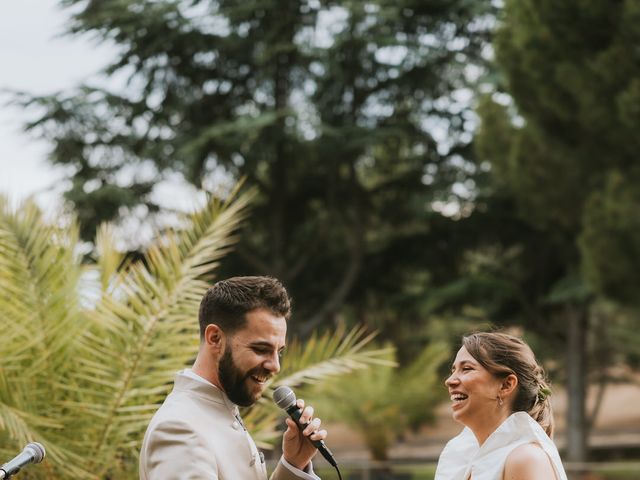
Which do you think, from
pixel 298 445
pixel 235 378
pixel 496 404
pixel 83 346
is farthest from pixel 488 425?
pixel 83 346

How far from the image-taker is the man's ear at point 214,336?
247cm

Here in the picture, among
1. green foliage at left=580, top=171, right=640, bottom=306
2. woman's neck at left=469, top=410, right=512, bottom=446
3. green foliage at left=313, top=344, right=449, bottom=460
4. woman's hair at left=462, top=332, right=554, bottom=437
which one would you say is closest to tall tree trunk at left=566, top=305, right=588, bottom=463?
green foliage at left=313, top=344, right=449, bottom=460

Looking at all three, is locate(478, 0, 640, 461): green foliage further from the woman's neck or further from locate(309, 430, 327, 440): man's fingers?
locate(309, 430, 327, 440): man's fingers

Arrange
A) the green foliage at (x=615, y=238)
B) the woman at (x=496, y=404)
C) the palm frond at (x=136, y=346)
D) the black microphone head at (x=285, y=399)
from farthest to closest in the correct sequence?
1. the green foliage at (x=615, y=238)
2. the palm frond at (x=136, y=346)
3. the woman at (x=496, y=404)
4. the black microphone head at (x=285, y=399)

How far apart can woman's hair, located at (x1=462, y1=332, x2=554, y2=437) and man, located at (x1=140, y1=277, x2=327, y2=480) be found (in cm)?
70

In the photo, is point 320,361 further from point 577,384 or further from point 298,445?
point 577,384

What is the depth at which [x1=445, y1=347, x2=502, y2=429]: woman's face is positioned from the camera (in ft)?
9.69

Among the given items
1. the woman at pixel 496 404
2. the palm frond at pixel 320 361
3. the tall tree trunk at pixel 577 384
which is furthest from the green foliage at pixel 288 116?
the woman at pixel 496 404

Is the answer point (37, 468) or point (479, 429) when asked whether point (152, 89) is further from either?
point (479, 429)

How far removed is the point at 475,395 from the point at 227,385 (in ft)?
2.82

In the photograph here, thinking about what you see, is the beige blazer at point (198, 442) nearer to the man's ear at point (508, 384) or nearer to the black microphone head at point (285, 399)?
the black microphone head at point (285, 399)

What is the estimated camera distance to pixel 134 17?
16406mm

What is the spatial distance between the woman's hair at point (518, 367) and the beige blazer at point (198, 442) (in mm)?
763

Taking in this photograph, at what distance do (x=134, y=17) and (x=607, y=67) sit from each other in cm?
819
